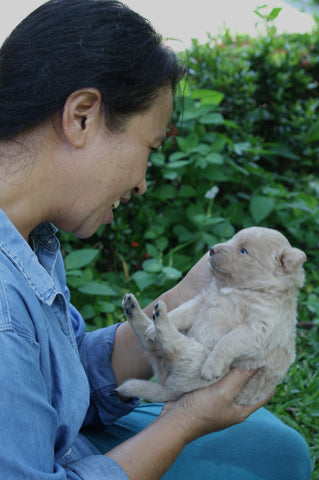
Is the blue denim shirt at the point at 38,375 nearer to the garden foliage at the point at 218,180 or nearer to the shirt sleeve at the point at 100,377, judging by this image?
the shirt sleeve at the point at 100,377

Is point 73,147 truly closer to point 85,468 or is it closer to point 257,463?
point 85,468

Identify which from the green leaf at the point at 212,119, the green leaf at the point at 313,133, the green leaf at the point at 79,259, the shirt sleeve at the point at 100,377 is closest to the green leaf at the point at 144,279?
the green leaf at the point at 79,259

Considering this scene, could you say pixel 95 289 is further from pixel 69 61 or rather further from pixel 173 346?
pixel 69 61

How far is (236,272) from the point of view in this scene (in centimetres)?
203

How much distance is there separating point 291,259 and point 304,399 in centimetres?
139

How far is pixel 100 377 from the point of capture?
214 cm

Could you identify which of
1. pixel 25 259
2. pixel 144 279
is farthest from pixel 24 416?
pixel 144 279

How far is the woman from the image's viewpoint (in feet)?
4.25

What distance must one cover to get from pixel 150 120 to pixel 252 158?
304 cm

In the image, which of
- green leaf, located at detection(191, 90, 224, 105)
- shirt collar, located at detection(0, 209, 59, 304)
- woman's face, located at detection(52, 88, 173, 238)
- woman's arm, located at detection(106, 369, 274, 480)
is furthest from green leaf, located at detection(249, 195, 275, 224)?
shirt collar, located at detection(0, 209, 59, 304)

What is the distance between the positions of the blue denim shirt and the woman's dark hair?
36 centimetres

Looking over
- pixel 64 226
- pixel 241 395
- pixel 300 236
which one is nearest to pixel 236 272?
pixel 241 395

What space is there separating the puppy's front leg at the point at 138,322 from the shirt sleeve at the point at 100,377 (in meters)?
0.19

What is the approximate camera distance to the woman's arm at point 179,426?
1568mm
